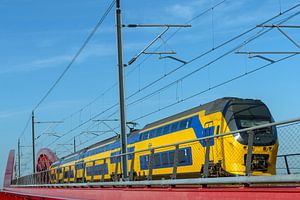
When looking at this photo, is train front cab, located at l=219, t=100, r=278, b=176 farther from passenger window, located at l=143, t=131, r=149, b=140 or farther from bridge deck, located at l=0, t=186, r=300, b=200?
passenger window, located at l=143, t=131, r=149, b=140

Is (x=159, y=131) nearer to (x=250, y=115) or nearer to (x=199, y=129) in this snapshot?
(x=199, y=129)

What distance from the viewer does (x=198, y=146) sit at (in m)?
12.1

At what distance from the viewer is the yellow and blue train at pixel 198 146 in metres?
10.7

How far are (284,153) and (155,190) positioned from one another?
482 cm

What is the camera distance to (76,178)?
24234 millimetres

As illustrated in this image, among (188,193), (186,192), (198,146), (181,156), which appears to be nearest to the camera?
(188,193)

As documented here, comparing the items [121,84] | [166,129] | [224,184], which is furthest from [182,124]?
[224,184]

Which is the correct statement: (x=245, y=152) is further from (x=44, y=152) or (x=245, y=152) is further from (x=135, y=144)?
(x=44, y=152)

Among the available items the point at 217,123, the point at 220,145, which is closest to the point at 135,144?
the point at 217,123

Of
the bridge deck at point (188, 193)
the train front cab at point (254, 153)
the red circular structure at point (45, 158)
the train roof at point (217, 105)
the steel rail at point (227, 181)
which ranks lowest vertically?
the bridge deck at point (188, 193)

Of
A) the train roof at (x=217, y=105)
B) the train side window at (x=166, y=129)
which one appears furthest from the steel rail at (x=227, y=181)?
the train side window at (x=166, y=129)

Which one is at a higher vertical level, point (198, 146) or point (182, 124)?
point (182, 124)

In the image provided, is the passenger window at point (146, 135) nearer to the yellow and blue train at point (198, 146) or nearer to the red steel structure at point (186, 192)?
the yellow and blue train at point (198, 146)

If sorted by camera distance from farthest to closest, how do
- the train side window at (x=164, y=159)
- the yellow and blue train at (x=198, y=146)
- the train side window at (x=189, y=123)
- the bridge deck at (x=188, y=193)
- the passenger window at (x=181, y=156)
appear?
the train side window at (x=189, y=123) → the train side window at (x=164, y=159) → the passenger window at (x=181, y=156) → the yellow and blue train at (x=198, y=146) → the bridge deck at (x=188, y=193)
